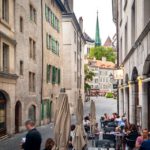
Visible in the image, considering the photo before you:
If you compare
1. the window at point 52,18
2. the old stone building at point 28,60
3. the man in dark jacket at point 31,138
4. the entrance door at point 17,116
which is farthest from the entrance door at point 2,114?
the man in dark jacket at point 31,138

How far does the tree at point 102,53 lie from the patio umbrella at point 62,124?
13246 cm

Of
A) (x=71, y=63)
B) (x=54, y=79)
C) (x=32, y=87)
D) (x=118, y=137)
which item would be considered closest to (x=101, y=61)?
(x=71, y=63)

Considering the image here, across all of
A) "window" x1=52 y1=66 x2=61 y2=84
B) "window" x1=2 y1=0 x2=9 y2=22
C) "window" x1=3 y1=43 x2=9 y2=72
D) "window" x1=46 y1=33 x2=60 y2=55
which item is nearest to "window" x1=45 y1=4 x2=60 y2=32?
"window" x1=46 y1=33 x2=60 y2=55

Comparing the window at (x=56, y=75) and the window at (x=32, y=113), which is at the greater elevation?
the window at (x=56, y=75)

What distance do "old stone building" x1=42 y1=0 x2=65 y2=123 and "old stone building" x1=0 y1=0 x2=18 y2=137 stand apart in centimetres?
996

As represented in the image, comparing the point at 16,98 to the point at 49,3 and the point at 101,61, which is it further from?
the point at 101,61

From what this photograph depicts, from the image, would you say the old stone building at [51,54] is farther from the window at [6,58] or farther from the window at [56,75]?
the window at [6,58]

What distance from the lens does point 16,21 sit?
30984 millimetres

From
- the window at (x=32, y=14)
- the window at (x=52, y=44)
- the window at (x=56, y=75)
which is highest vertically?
the window at (x=32, y=14)

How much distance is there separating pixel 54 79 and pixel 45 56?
5763mm

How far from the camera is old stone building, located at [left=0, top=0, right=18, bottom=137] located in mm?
27594

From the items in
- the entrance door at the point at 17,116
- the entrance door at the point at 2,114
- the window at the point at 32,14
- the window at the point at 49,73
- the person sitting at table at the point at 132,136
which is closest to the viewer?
the person sitting at table at the point at 132,136

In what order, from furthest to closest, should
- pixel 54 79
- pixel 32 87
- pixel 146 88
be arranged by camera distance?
pixel 54 79 → pixel 32 87 → pixel 146 88

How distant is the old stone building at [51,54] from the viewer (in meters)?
40.6
